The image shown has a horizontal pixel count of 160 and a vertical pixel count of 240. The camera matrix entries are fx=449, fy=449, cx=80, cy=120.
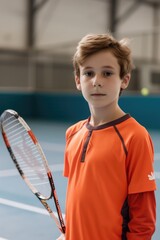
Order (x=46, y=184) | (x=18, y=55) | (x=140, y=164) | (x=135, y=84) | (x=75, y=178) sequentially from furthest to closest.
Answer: (x=18, y=55)
(x=135, y=84)
(x=46, y=184)
(x=75, y=178)
(x=140, y=164)

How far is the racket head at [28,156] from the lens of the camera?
2.10 meters

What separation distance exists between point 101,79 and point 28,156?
0.76 meters

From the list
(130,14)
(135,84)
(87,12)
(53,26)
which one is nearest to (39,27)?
(53,26)

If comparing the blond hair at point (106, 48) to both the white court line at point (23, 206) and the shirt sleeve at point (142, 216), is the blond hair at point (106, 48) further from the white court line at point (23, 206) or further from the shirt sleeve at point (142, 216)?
the white court line at point (23, 206)

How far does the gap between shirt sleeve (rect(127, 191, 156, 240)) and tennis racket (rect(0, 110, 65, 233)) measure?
1.77 ft

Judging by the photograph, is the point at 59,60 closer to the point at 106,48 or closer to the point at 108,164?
the point at 106,48

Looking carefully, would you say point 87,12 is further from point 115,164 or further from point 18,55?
point 115,164

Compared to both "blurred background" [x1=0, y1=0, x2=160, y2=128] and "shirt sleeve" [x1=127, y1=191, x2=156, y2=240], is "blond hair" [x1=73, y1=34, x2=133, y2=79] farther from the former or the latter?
"blurred background" [x1=0, y1=0, x2=160, y2=128]

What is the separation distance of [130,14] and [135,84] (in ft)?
24.6

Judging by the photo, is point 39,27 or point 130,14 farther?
point 130,14

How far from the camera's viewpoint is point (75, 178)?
5.56ft

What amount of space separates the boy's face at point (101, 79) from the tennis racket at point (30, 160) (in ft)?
1.68

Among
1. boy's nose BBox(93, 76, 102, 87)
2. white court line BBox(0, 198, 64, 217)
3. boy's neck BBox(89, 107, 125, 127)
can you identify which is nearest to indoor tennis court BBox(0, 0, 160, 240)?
white court line BBox(0, 198, 64, 217)

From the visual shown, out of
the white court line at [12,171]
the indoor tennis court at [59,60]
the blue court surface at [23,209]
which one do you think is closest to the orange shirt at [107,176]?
the blue court surface at [23,209]
